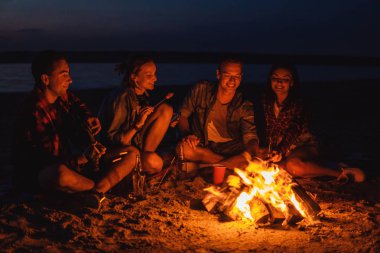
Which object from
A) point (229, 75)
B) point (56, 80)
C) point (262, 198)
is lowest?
point (262, 198)

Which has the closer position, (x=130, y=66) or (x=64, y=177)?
(x=64, y=177)

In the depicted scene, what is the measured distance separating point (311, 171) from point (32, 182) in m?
2.99

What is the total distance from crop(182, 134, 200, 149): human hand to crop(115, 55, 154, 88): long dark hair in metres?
0.85

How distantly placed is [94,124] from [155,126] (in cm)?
74

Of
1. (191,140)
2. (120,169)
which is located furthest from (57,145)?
(191,140)

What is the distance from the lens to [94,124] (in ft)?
15.1

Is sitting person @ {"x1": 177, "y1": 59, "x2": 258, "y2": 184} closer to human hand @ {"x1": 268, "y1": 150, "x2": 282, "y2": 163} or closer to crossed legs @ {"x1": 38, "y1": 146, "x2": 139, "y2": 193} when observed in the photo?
human hand @ {"x1": 268, "y1": 150, "x2": 282, "y2": 163}

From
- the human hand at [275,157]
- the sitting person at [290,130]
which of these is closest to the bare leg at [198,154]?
the sitting person at [290,130]

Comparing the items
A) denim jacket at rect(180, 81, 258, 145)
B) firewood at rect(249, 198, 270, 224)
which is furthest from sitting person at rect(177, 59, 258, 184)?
firewood at rect(249, 198, 270, 224)

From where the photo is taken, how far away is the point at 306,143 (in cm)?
549

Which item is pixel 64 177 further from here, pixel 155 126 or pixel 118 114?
pixel 155 126

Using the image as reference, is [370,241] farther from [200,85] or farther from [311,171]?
[200,85]

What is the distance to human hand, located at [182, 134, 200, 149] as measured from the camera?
206 inches

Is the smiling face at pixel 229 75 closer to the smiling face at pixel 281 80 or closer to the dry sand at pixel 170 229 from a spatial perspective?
the smiling face at pixel 281 80
